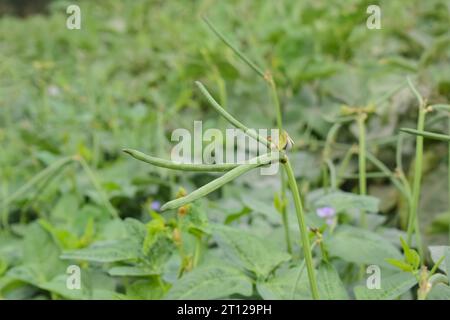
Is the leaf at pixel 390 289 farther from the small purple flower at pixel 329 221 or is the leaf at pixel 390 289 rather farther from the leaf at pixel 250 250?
the small purple flower at pixel 329 221

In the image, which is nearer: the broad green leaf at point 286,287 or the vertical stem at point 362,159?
the broad green leaf at point 286,287

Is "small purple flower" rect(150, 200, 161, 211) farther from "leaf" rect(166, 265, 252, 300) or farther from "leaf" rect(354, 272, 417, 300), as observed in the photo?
"leaf" rect(354, 272, 417, 300)

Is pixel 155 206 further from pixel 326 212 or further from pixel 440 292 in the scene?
pixel 440 292

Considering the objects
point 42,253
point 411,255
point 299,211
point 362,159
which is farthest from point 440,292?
point 42,253

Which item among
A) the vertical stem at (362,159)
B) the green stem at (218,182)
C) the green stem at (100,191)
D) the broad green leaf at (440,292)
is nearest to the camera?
the green stem at (218,182)

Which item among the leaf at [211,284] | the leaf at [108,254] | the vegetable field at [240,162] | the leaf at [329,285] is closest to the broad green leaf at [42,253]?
the vegetable field at [240,162]

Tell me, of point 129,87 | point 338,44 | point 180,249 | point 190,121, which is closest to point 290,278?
point 180,249

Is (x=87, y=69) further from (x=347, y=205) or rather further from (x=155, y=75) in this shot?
(x=347, y=205)
